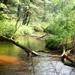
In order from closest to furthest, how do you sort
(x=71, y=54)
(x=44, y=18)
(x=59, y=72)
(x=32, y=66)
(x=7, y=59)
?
(x=59, y=72)
(x=32, y=66)
(x=7, y=59)
(x=71, y=54)
(x=44, y=18)

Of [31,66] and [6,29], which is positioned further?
[6,29]

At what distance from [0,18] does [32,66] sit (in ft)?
46.3

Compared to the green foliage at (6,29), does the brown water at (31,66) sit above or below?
above

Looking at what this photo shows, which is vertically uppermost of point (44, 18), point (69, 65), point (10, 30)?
point (69, 65)

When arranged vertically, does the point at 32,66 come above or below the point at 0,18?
above

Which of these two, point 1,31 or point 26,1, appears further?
point 26,1

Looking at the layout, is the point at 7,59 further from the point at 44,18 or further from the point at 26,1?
the point at 44,18

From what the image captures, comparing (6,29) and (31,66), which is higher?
(31,66)

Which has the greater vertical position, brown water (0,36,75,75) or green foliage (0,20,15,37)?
brown water (0,36,75,75)

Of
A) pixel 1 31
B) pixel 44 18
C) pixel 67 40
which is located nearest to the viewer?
pixel 67 40

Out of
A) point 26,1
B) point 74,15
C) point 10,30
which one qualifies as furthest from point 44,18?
point 74,15

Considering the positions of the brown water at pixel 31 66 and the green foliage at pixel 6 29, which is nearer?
the brown water at pixel 31 66

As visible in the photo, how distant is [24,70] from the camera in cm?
1411

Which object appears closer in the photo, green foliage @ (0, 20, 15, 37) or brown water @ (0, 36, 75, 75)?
brown water @ (0, 36, 75, 75)
